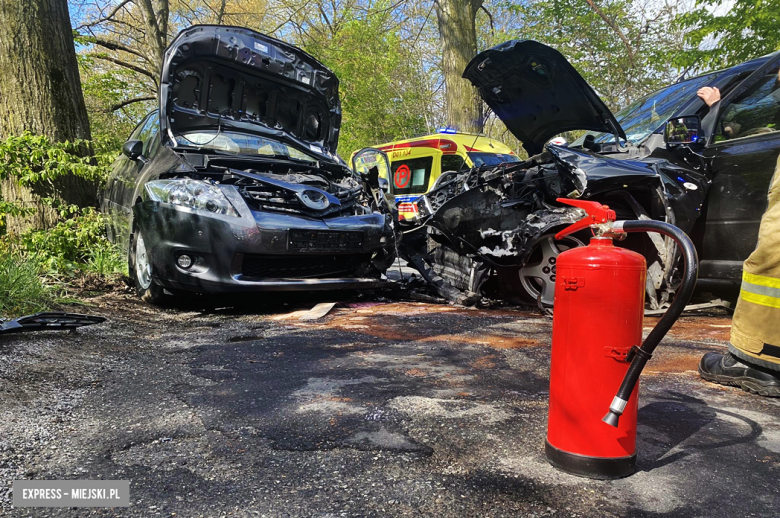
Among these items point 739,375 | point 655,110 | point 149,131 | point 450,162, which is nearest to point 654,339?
point 739,375

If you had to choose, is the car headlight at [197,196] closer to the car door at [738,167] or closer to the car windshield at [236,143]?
the car windshield at [236,143]

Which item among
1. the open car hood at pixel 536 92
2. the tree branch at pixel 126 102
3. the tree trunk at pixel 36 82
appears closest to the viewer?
the open car hood at pixel 536 92

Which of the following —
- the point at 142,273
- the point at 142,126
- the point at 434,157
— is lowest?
the point at 142,273

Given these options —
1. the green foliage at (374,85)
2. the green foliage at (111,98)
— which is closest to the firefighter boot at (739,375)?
the green foliage at (111,98)

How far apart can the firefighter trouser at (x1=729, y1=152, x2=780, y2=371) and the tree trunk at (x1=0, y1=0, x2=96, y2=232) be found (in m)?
6.37

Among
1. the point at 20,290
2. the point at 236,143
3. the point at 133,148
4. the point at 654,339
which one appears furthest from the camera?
the point at 236,143

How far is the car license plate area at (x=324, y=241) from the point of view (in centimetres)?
470

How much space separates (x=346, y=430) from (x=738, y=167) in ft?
12.9

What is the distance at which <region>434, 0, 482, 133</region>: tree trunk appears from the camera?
41.1ft

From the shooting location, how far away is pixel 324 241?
490cm

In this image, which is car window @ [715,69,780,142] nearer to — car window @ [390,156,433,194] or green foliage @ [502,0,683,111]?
car window @ [390,156,433,194]

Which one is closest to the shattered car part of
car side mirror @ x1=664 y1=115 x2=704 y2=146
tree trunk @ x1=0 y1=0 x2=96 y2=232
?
tree trunk @ x1=0 y1=0 x2=96 y2=232

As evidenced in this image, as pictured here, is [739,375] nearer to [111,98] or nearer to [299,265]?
[299,265]

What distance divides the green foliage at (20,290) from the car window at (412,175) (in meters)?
8.13
